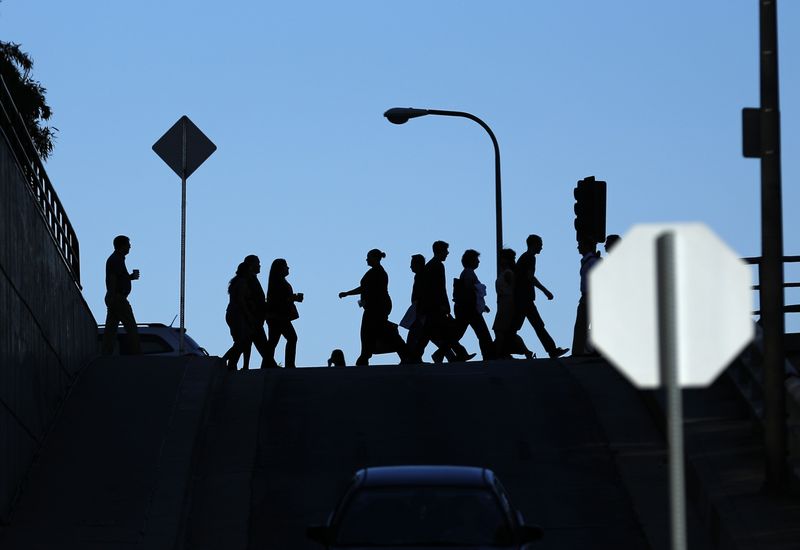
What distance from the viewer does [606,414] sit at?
20391 millimetres

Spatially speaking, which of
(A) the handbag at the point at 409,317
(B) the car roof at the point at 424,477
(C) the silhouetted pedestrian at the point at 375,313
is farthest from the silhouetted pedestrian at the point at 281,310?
(B) the car roof at the point at 424,477

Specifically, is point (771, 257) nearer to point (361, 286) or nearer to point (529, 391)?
point (529, 391)

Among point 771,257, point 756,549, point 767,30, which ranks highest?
point 767,30

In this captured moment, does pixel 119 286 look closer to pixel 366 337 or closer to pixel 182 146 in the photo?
pixel 182 146

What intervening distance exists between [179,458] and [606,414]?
4830mm

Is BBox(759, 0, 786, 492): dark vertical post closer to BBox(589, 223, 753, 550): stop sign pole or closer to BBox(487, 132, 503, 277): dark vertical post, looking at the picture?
BBox(589, 223, 753, 550): stop sign pole

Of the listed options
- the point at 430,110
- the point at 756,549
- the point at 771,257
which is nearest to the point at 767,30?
the point at 771,257

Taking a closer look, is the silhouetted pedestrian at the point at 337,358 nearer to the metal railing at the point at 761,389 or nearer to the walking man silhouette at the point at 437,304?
the walking man silhouette at the point at 437,304

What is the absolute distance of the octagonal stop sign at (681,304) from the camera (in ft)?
23.0

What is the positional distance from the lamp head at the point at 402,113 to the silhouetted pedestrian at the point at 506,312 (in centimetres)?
1045

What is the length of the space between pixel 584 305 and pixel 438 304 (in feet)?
7.94

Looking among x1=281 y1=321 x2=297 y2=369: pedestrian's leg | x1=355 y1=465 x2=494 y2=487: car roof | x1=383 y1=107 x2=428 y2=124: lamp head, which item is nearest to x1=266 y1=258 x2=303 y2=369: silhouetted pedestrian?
x1=281 y1=321 x2=297 y2=369: pedestrian's leg

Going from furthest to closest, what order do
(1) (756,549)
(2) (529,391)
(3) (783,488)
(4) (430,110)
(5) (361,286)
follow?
1. (4) (430,110)
2. (5) (361,286)
3. (2) (529,391)
4. (3) (783,488)
5. (1) (756,549)

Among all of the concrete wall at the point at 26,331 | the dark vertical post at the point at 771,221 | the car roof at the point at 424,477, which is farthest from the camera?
the dark vertical post at the point at 771,221
